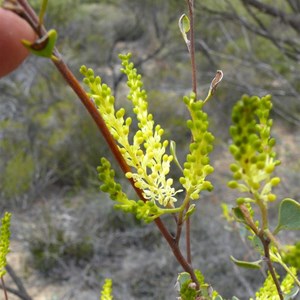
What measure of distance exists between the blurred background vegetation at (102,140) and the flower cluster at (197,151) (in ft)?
6.33

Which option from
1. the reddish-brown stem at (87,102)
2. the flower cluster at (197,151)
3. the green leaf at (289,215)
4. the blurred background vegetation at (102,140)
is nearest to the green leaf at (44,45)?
the reddish-brown stem at (87,102)

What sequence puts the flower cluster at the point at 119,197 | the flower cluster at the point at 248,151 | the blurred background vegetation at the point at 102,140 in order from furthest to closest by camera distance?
the blurred background vegetation at the point at 102,140 → the flower cluster at the point at 119,197 → the flower cluster at the point at 248,151

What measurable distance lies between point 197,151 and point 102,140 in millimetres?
5369

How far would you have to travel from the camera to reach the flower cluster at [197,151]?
1.23 ft

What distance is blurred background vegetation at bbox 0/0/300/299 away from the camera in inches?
141

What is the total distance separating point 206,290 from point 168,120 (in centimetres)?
585

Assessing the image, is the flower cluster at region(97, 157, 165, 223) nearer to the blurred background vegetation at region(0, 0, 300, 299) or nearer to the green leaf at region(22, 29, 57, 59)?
the green leaf at region(22, 29, 57, 59)

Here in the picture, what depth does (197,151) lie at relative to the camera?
39 cm

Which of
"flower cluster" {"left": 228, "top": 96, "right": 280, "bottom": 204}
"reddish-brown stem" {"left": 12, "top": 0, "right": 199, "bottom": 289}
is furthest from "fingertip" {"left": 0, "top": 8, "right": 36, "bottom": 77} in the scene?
"flower cluster" {"left": 228, "top": 96, "right": 280, "bottom": 204}

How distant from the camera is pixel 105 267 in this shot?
4129 mm

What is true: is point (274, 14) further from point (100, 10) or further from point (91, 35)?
point (100, 10)

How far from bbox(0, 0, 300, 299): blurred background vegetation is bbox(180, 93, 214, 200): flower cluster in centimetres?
193

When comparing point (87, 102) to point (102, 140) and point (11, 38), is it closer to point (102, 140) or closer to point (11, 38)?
point (11, 38)

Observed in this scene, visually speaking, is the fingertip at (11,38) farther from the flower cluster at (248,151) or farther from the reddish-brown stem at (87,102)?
the flower cluster at (248,151)
